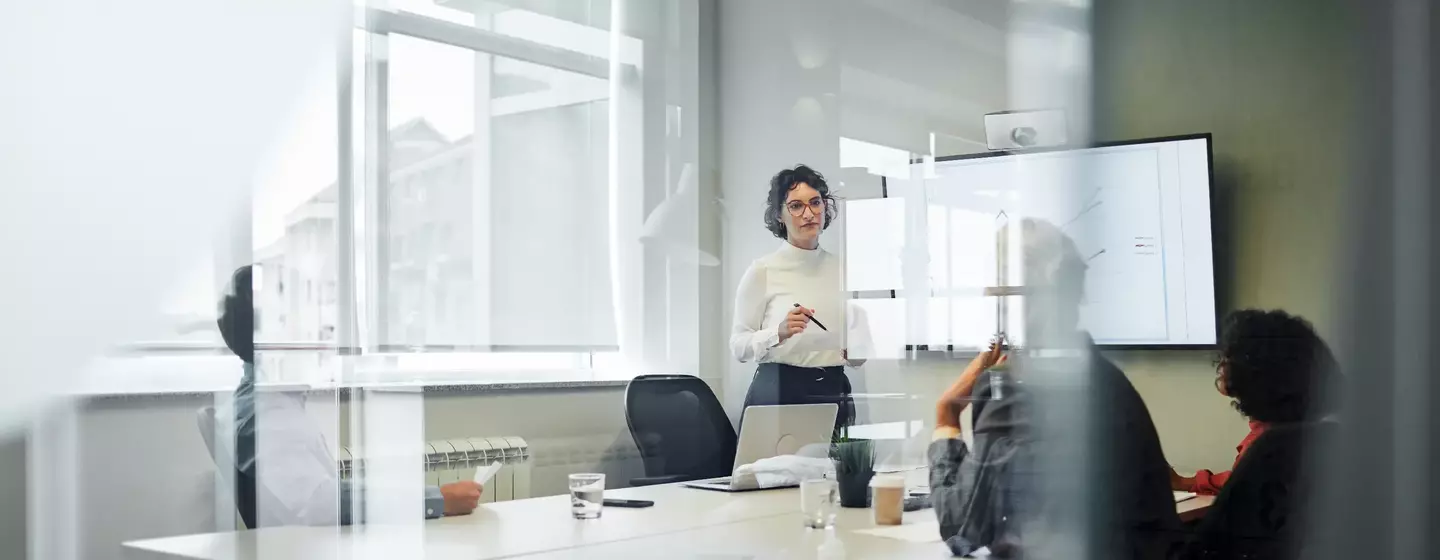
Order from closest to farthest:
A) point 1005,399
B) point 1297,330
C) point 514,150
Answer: point 1297,330 → point 1005,399 → point 514,150

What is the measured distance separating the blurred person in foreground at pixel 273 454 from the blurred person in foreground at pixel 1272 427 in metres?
1.13

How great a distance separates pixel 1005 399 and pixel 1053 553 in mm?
186

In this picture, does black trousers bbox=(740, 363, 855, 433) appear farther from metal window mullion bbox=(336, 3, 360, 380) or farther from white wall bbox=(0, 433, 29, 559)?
white wall bbox=(0, 433, 29, 559)

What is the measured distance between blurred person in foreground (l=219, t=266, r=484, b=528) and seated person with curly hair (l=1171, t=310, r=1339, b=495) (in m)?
1.15

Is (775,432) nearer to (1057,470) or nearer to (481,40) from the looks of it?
(1057,470)

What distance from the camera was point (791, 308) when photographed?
4.83 feet

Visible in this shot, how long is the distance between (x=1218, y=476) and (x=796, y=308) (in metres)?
0.52

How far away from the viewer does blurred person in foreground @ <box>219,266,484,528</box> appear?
1623 millimetres

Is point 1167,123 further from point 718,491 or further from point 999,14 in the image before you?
point 718,491

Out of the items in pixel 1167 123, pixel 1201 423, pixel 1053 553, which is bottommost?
pixel 1053 553

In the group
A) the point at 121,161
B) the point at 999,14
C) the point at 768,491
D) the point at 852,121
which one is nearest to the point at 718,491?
the point at 768,491

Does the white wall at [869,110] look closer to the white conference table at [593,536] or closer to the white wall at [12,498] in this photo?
the white conference table at [593,536]

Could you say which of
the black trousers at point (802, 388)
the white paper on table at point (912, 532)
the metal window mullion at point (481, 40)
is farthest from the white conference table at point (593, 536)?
the metal window mullion at point (481, 40)

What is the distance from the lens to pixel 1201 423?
4.25ft
